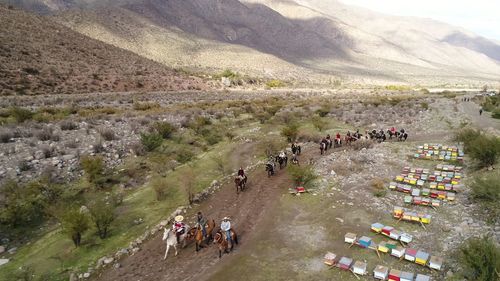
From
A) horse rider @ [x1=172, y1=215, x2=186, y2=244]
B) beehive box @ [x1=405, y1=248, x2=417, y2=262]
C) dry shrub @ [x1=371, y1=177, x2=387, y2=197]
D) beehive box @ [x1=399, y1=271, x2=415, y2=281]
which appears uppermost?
dry shrub @ [x1=371, y1=177, x2=387, y2=197]

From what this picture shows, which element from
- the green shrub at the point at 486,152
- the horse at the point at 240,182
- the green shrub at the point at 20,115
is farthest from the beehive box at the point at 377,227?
the green shrub at the point at 20,115

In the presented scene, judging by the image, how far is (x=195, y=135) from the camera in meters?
30.4

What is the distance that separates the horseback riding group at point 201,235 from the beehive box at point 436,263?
21.7 ft

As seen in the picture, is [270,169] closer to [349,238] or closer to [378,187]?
[378,187]

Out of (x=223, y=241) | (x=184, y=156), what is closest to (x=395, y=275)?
(x=223, y=241)

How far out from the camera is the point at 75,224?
546 inches

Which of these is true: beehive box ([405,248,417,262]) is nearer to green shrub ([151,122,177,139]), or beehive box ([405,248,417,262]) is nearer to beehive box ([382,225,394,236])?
beehive box ([382,225,394,236])

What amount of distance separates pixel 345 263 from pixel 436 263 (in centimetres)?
274

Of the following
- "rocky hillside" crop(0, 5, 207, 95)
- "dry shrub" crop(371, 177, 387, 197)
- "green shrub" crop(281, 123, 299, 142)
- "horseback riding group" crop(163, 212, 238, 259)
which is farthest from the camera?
"rocky hillside" crop(0, 5, 207, 95)

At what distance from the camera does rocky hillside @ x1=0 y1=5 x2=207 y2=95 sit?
2087 inches

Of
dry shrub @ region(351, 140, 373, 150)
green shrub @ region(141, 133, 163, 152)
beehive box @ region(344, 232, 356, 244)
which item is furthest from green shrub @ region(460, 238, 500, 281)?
green shrub @ region(141, 133, 163, 152)

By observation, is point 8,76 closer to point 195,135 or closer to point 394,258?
point 195,135

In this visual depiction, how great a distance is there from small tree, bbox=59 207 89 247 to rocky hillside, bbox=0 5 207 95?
41.5 metres

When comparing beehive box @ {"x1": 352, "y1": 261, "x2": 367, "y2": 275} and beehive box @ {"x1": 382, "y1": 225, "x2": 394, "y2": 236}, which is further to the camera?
beehive box @ {"x1": 382, "y1": 225, "x2": 394, "y2": 236}
